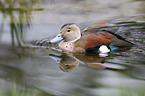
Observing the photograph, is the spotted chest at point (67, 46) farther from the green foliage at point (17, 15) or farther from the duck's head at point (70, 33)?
the green foliage at point (17, 15)

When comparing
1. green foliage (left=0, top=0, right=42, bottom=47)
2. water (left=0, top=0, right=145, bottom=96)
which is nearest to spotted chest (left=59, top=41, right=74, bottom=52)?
water (left=0, top=0, right=145, bottom=96)

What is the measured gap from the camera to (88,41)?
15.4 feet

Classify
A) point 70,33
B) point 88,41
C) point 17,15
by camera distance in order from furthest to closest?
point 17,15
point 70,33
point 88,41

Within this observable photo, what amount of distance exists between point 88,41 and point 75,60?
681mm

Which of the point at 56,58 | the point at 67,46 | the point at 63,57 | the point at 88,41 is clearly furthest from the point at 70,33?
the point at 56,58

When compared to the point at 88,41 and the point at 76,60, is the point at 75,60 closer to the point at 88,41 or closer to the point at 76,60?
the point at 76,60

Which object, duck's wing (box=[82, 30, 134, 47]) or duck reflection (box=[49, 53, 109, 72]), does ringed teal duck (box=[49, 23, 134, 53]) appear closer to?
duck's wing (box=[82, 30, 134, 47])

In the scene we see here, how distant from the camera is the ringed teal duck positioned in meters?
4.63

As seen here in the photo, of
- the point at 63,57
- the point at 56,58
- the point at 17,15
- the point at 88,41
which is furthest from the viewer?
the point at 17,15

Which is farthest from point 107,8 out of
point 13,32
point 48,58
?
point 48,58

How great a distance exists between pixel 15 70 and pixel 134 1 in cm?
578

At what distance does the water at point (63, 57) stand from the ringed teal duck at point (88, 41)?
0.24m

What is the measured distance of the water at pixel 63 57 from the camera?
3.01m

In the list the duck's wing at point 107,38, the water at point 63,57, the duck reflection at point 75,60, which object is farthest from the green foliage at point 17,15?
the duck's wing at point 107,38
